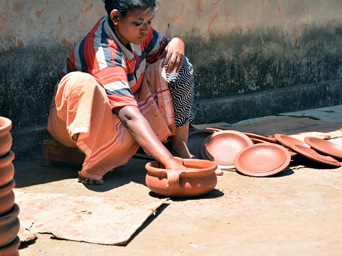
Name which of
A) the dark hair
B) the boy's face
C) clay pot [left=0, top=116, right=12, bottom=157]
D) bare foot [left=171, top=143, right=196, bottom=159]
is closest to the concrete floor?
bare foot [left=171, top=143, right=196, bottom=159]

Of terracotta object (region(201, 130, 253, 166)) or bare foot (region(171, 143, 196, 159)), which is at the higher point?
bare foot (region(171, 143, 196, 159))

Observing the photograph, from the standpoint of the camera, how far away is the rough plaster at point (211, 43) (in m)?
3.56

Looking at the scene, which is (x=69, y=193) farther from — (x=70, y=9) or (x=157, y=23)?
(x=157, y=23)

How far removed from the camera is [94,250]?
1.86m

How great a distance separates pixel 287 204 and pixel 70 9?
2.59 meters

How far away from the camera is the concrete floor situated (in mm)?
1871

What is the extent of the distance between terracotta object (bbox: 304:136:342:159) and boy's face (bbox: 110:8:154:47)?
167cm

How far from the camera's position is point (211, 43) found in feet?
16.9

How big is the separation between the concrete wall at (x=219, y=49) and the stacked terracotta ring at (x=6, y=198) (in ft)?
7.88

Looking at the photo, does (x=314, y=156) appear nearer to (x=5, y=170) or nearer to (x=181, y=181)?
(x=181, y=181)

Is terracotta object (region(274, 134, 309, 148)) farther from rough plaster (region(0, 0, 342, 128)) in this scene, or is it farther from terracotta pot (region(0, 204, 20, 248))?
terracotta pot (region(0, 204, 20, 248))

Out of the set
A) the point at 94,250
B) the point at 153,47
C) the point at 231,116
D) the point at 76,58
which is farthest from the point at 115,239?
the point at 231,116

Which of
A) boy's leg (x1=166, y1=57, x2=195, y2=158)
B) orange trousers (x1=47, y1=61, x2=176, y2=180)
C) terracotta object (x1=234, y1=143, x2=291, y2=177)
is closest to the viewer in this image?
orange trousers (x1=47, y1=61, x2=176, y2=180)

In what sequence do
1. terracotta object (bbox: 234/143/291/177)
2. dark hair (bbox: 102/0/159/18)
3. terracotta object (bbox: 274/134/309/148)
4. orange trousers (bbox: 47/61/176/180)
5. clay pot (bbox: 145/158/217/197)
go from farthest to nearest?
terracotta object (bbox: 274/134/309/148) → terracotta object (bbox: 234/143/291/177) → dark hair (bbox: 102/0/159/18) → orange trousers (bbox: 47/61/176/180) → clay pot (bbox: 145/158/217/197)
